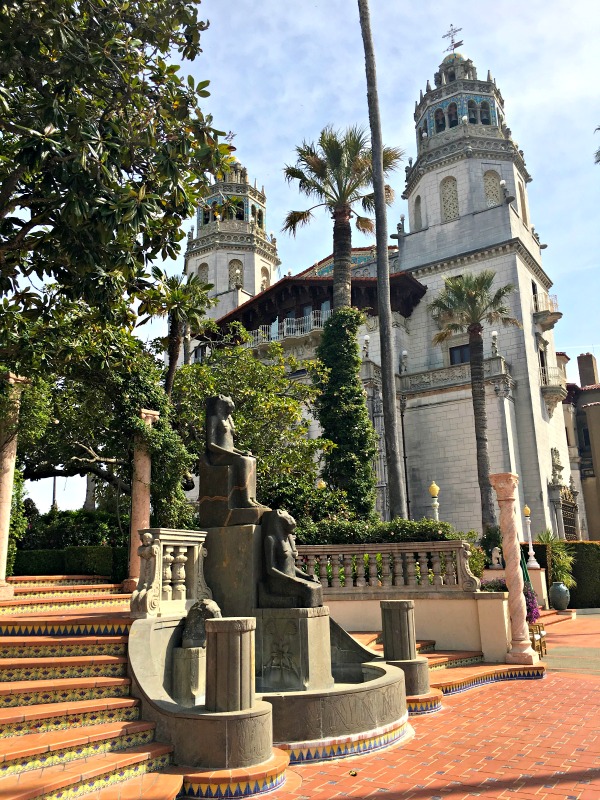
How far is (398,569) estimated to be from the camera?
43.5ft

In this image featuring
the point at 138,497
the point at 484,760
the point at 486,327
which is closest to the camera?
the point at 484,760

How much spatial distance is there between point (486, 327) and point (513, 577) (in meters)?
26.3

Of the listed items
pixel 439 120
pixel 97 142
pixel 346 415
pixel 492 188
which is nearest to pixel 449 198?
pixel 492 188

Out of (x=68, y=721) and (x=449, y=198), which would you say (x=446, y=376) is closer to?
(x=449, y=198)

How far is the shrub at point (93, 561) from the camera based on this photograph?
16.8 m

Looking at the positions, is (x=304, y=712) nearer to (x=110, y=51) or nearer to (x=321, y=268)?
(x=110, y=51)

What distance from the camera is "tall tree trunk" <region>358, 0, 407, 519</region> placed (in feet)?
63.1

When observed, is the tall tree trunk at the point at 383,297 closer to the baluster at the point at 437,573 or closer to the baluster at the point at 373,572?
the baluster at the point at 373,572

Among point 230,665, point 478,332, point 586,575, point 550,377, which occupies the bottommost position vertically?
point 586,575

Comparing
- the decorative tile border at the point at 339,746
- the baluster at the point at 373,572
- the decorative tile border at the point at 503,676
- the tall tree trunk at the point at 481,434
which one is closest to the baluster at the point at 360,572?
the baluster at the point at 373,572

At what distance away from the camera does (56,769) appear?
5191mm

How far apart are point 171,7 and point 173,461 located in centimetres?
1062

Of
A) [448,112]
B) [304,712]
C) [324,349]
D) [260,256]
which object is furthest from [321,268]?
[304,712]

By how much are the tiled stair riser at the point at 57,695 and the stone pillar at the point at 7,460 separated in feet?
20.7
